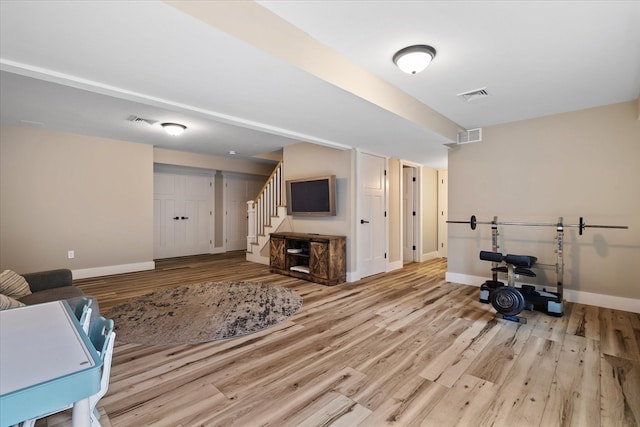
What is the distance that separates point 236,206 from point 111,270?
11.7 ft

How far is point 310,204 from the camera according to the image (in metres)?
5.17

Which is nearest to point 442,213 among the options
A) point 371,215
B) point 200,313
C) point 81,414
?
point 371,215

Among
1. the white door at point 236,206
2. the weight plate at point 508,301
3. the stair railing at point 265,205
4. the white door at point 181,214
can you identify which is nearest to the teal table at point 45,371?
the weight plate at point 508,301

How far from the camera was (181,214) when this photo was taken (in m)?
A: 7.35

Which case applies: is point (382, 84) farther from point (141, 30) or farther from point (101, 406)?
point (101, 406)

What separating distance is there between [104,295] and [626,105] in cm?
683

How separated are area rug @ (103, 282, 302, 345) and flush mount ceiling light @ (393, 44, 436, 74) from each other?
8.70 ft

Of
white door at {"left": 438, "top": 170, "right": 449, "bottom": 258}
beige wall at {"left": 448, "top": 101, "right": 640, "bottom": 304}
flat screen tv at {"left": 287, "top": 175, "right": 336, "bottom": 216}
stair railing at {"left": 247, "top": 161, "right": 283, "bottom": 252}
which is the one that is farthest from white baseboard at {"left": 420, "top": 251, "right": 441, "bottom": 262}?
stair railing at {"left": 247, "top": 161, "right": 283, "bottom": 252}

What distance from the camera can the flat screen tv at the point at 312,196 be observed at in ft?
15.9

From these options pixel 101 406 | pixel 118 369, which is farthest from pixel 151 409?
pixel 118 369

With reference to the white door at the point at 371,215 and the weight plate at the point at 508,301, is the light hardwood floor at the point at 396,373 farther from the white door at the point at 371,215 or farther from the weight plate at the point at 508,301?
the white door at the point at 371,215

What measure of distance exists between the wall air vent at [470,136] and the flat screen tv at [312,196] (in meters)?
2.04

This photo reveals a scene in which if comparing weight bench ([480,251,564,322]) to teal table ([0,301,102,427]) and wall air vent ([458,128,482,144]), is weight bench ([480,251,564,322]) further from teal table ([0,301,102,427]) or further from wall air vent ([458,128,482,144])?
teal table ([0,301,102,427])

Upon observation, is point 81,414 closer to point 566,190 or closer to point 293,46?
point 293,46
